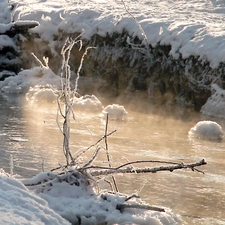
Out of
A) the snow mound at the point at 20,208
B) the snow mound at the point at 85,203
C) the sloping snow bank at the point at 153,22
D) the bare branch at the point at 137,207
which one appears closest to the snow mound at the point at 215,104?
the sloping snow bank at the point at 153,22

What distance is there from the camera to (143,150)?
7.92 meters

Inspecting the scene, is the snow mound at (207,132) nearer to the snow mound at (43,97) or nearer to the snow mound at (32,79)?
the snow mound at (43,97)

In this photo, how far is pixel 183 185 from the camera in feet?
19.9

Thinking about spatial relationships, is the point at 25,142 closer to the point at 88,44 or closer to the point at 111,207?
the point at 111,207

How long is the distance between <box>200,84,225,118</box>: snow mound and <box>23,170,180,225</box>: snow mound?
304 inches

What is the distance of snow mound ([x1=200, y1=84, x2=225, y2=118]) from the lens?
1230cm

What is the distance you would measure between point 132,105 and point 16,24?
5.89 metres

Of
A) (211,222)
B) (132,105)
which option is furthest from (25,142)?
(132,105)

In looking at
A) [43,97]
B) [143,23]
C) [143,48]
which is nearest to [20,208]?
[43,97]

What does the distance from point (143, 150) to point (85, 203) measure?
3550mm

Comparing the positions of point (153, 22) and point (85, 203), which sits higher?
point (153, 22)

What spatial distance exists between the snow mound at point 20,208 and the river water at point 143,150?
1306mm

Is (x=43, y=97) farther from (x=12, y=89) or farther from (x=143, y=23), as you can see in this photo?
(x=143, y=23)

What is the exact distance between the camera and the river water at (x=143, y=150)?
5.52 meters
